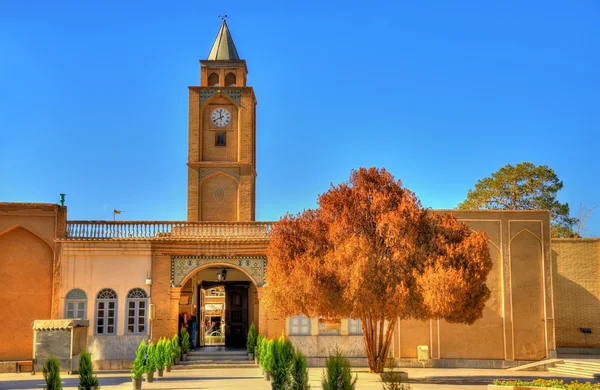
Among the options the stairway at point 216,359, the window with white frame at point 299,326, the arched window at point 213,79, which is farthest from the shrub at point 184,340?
the arched window at point 213,79

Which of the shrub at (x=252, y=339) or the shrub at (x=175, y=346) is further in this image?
the shrub at (x=252, y=339)

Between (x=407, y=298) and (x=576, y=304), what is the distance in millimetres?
13921

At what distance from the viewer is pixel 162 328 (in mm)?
27953

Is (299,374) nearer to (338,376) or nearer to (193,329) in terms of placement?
(338,376)

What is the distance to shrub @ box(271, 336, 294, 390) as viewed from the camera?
17652 millimetres

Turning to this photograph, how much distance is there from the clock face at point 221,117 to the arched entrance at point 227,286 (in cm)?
788

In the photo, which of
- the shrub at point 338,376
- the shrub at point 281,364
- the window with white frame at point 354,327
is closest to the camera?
the shrub at point 338,376

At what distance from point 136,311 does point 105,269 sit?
5.91 feet

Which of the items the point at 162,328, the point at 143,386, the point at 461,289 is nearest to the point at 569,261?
the point at 461,289

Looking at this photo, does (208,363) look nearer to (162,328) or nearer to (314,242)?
(162,328)

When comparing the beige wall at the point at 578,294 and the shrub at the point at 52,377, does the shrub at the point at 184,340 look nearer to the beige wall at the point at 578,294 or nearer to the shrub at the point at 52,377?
the shrub at the point at 52,377

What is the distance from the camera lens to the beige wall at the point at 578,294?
32.8 metres

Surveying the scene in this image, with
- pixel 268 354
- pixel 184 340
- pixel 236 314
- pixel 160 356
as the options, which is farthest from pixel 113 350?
pixel 268 354

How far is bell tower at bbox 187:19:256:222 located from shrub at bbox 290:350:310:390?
19685 millimetres
